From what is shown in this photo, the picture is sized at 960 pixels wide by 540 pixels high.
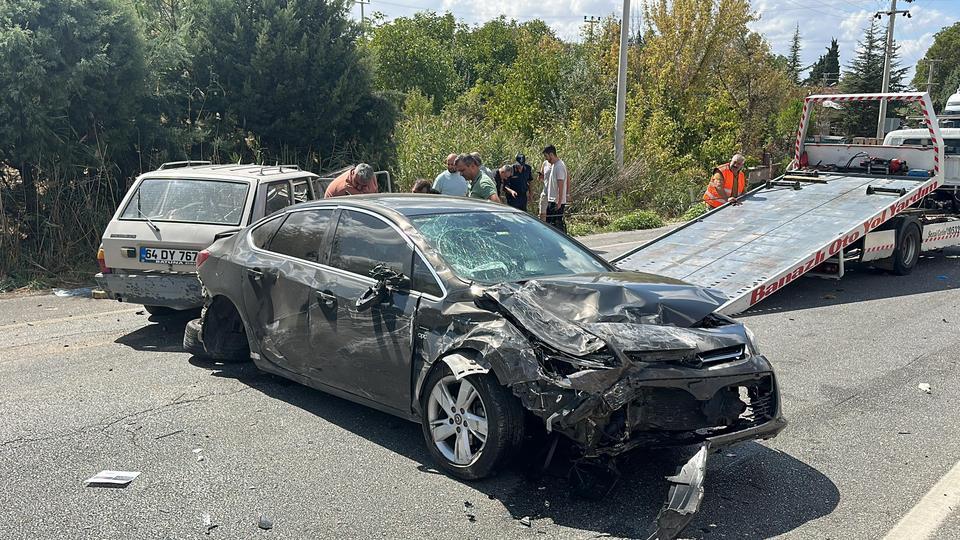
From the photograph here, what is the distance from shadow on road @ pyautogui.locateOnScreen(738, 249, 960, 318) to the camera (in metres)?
9.83

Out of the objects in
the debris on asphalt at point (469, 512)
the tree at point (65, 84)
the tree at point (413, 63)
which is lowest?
the debris on asphalt at point (469, 512)

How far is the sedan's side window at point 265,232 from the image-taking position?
243 inches

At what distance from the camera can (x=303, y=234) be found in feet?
19.3

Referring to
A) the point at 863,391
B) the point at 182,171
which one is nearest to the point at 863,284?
the point at 863,391

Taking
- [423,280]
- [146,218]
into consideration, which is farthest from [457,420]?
[146,218]

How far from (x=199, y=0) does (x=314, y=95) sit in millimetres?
2485

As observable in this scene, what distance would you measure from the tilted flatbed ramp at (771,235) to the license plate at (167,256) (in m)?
4.93

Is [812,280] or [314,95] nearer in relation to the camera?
[812,280]

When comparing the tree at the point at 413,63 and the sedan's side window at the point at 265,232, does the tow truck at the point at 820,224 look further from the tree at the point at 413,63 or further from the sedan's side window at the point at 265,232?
the tree at the point at 413,63

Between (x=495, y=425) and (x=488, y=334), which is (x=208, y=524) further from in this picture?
(x=488, y=334)

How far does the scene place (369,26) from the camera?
16.2 m

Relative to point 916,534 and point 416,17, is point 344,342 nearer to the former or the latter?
point 916,534

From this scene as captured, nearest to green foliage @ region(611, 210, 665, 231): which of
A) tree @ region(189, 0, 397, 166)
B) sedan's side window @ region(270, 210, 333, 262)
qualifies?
tree @ region(189, 0, 397, 166)

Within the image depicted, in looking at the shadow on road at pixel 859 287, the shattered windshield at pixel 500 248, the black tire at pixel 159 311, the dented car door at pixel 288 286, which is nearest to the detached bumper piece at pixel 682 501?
the shattered windshield at pixel 500 248
